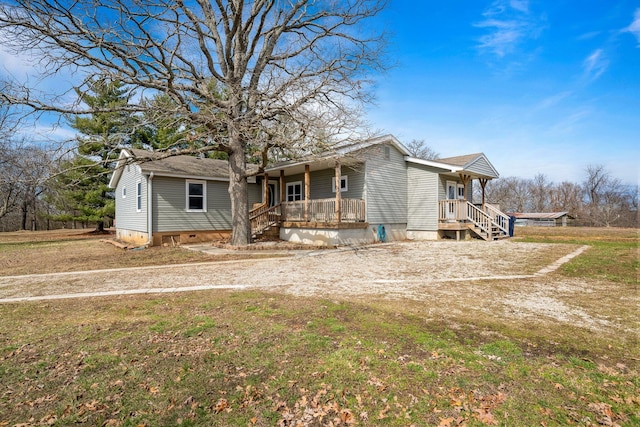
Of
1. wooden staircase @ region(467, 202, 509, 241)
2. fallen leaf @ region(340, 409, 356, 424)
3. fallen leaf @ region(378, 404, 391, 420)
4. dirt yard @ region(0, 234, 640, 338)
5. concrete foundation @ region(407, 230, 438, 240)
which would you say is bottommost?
fallen leaf @ region(340, 409, 356, 424)

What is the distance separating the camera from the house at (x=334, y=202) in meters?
14.5

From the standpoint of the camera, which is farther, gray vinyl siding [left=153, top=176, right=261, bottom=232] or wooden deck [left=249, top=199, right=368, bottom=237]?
gray vinyl siding [left=153, top=176, right=261, bottom=232]

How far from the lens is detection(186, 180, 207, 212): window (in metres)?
15.7

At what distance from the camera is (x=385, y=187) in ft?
52.0

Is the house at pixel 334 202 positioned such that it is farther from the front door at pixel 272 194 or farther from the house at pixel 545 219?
the house at pixel 545 219

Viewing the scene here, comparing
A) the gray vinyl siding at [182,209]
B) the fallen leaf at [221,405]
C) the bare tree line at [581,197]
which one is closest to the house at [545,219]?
the bare tree line at [581,197]

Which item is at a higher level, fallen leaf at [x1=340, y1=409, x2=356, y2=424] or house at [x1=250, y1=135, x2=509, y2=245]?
house at [x1=250, y1=135, x2=509, y2=245]

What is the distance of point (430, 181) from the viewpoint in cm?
1648

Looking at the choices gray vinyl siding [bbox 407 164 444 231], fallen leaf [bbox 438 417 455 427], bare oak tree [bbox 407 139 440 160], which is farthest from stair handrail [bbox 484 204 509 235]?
bare oak tree [bbox 407 139 440 160]

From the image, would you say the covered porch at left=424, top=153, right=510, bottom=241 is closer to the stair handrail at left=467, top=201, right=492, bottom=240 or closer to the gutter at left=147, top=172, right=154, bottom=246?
the stair handrail at left=467, top=201, right=492, bottom=240

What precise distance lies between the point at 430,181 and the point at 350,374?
14.8 metres

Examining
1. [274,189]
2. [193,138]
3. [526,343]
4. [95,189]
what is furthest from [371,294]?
[95,189]

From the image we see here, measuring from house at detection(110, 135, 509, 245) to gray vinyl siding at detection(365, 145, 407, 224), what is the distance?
5 cm

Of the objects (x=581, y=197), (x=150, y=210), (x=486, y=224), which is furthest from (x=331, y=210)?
(x=581, y=197)
